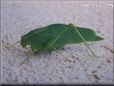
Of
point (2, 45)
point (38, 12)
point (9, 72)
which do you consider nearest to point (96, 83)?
point (9, 72)

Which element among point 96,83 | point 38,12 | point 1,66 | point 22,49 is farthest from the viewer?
point 38,12

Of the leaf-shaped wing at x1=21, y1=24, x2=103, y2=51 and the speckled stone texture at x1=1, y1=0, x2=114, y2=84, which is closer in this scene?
the speckled stone texture at x1=1, y1=0, x2=114, y2=84

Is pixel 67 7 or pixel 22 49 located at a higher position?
pixel 67 7

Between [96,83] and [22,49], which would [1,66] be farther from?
[96,83]

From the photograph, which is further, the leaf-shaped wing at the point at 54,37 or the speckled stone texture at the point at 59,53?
the leaf-shaped wing at the point at 54,37
